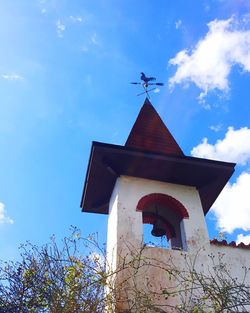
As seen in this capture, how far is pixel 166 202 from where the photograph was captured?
30.4 feet

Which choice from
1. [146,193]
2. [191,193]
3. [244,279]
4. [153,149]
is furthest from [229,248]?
[153,149]

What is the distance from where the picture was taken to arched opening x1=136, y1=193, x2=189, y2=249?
9000 millimetres

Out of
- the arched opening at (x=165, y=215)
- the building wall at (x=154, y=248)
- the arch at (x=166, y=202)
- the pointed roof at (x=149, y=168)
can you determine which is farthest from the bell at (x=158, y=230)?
the pointed roof at (x=149, y=168)

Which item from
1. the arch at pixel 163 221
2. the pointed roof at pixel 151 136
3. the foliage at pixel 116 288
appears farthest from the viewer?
the pointed roof at pixel 151 136

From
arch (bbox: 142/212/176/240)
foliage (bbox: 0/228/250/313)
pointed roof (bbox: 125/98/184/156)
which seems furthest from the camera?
pointed roof (bbox: 125/98/184/156)

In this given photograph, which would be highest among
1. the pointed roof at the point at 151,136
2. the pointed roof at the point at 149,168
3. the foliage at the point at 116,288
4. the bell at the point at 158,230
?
the pointed roof at the point at 151,136

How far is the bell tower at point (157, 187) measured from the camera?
340 inches

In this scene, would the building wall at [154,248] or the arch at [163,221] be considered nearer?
the building wall at [154,248]

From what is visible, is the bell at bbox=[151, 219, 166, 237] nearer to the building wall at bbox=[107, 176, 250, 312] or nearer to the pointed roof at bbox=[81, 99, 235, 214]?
the building wall at bbox=[107, 176, 250, 312]

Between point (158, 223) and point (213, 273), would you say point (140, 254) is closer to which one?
point (213, 273)

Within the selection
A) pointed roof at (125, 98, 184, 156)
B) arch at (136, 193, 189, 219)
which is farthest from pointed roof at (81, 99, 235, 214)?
arch at (136, 193, 189, 219)

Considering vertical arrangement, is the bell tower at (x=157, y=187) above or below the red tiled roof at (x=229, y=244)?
above

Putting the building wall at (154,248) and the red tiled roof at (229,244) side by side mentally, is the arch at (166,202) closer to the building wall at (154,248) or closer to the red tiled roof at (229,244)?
the building wall at (154,248)

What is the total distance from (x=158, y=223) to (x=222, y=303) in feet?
12.6
